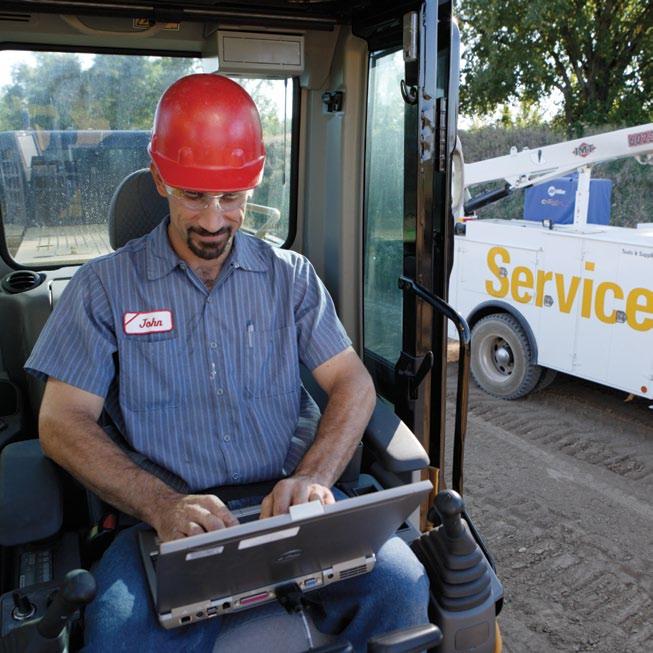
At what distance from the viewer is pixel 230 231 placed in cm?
214

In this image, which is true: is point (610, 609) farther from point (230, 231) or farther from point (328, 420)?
point (230, 231)

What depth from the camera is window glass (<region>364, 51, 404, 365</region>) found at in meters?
2.81

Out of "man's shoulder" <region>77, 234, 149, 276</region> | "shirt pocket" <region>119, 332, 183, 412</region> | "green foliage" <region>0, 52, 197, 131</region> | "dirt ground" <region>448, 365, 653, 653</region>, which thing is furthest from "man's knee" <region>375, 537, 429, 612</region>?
"green foliage" <region>0, 52, 197, 131</region>

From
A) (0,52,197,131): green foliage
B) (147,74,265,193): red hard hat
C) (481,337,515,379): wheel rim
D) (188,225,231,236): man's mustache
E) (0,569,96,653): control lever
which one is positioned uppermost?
(0,52,197,131): green foliage

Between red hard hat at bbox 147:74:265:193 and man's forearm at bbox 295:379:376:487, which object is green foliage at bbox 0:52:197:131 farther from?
man's forearm at bbox 295:379:376:487

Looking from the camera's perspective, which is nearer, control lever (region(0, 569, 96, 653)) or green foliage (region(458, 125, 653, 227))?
control lever (region(0, 569, 96, 653))

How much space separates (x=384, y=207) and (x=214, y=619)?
172cm

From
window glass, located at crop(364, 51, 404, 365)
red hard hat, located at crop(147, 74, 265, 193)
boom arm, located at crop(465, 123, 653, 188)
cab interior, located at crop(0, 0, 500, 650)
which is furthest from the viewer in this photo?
boom arm, located at crop(465, 123, 653, 188)

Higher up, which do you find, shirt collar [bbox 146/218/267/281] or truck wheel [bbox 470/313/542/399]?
shirt collar [bbox 146/218/267/281]

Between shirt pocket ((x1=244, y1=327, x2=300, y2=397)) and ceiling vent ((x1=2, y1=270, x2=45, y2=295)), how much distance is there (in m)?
1.12


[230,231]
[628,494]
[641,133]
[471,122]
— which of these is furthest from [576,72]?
[230,231]

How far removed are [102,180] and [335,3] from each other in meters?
1.19

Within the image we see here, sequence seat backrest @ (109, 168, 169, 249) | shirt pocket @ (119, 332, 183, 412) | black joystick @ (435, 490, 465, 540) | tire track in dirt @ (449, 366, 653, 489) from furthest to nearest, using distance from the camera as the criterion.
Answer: tire track in dirt @ (449, 366, 653, 489), seat backrest @ (109, 168, 169, 249), shirt pocket @ (119, 332, 183, 412), black joystick @ (435, 490, 465, 540)

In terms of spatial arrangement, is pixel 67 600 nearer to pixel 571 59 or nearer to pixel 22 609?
pixel 22 609
